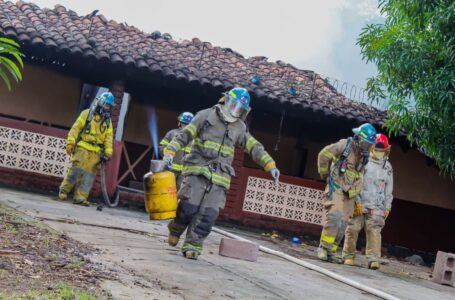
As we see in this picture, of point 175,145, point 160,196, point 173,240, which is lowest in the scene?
point 173,240

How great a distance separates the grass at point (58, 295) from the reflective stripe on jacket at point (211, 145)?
2894mm

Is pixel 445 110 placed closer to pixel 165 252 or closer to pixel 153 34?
pixel 165 252

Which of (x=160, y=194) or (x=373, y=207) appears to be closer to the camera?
(x=160, y=194)

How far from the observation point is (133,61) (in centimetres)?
1203

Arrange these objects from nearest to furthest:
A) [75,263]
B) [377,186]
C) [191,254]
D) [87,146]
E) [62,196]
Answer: [75,263]
[191,254]
[377,186]
[87,146]
[62,196]

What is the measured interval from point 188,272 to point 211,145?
1719 millimetres

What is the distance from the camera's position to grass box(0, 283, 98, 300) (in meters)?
3.49

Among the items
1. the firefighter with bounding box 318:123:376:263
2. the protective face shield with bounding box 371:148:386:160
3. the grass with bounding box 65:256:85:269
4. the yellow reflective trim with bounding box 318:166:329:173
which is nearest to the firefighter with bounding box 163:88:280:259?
the grass with bounding box 65:256:85:269

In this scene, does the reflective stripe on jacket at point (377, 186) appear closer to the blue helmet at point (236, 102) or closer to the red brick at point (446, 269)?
the red brick at point (446, 269)

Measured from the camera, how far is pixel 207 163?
21.9 ft

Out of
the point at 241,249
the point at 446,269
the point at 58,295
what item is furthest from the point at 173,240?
the point at 446,269

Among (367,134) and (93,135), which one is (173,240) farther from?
(93,135)

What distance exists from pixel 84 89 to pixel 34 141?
6.94 feet

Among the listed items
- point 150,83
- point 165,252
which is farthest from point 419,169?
point 165,252
